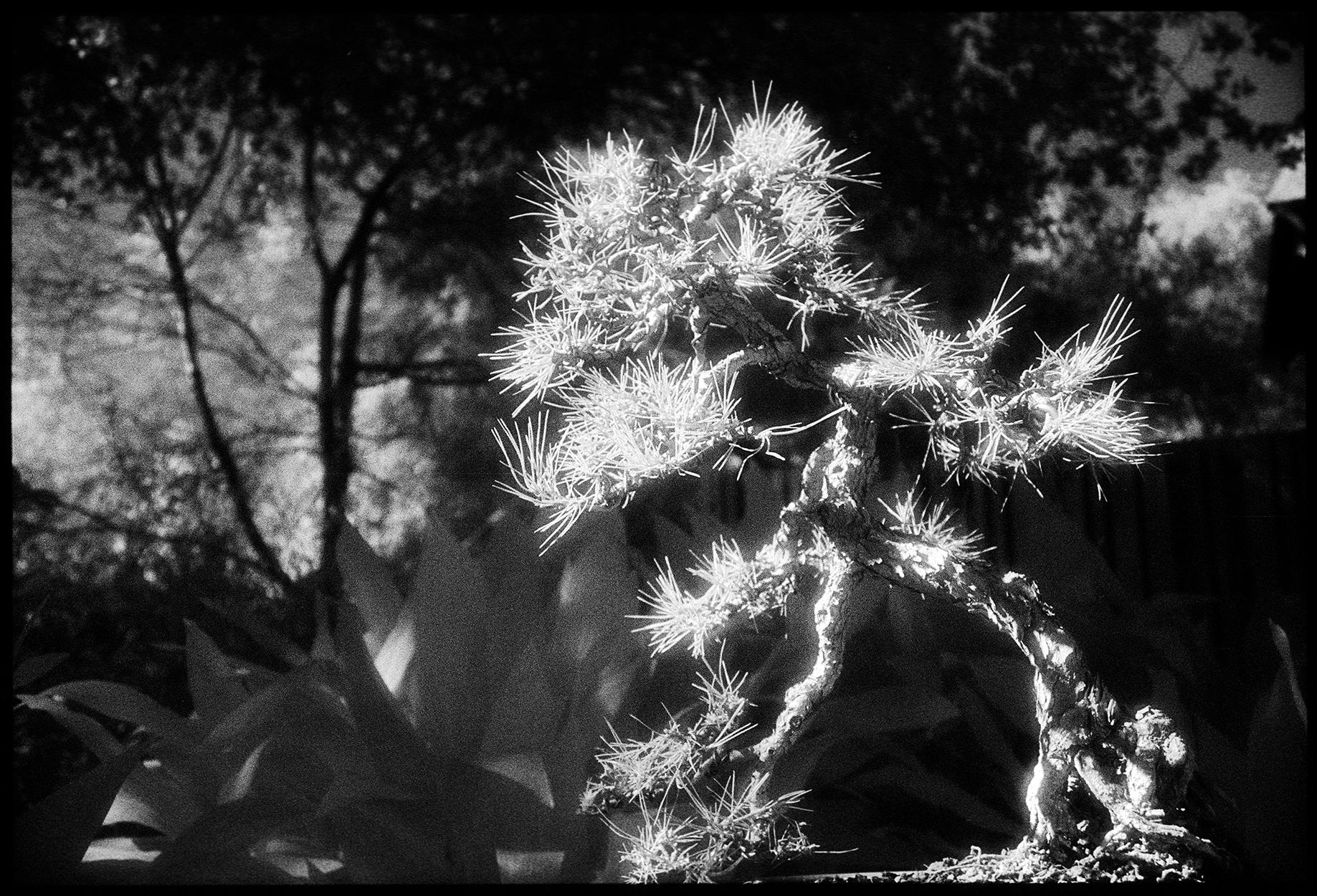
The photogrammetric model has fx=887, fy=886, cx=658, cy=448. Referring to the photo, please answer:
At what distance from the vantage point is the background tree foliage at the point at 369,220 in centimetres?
85

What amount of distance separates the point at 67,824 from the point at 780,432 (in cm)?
51

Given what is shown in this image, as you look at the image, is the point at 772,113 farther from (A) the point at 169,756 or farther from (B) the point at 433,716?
(A) the point at 169,756

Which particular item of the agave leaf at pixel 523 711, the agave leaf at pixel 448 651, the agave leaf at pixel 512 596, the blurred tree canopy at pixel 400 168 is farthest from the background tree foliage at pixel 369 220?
the agave leaf at pixel 523 711

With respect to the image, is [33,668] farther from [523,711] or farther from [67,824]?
[523,711]

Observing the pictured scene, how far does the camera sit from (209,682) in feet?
2.31

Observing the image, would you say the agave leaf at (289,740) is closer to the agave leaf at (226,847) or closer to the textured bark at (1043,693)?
the agave leaf at (226,847)

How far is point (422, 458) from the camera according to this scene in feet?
3.04

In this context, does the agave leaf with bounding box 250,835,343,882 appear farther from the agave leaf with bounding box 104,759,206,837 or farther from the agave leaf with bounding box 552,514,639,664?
the agave leaf with bounding box 552,514,639,664

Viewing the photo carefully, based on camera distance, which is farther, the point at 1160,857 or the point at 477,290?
the point at 477,290

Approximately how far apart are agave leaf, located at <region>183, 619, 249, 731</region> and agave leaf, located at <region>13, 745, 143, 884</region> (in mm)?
135

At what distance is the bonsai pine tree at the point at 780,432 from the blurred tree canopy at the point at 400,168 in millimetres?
286

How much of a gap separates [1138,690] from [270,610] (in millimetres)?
904

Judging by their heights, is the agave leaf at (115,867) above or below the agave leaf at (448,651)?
below

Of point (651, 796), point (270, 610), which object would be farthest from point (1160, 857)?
point (270, 610)
